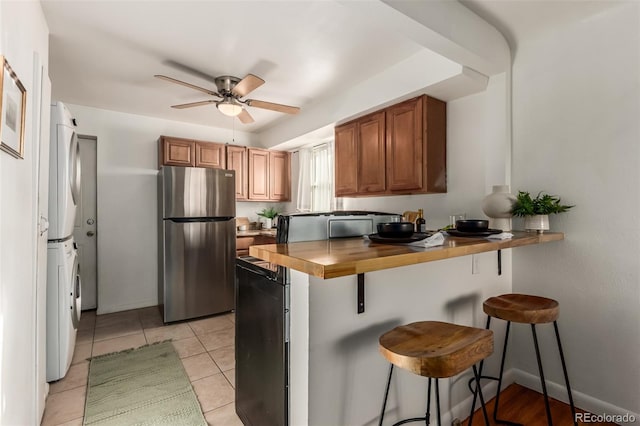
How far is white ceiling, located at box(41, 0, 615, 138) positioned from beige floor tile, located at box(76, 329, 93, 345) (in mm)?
2592

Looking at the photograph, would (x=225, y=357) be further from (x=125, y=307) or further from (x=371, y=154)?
(x=371, y=154)

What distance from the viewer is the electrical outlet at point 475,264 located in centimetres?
198

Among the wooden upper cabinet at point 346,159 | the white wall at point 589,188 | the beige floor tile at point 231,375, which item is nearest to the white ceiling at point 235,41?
the white wall at point 589,188

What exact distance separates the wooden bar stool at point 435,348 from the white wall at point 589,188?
1368 mm

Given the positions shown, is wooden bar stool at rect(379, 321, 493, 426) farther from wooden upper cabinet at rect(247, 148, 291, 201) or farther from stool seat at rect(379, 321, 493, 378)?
wooden upper cabinet at rect(247, 148, 291, 201)

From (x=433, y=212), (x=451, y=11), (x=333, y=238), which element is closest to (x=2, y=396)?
(x=333, y=238)

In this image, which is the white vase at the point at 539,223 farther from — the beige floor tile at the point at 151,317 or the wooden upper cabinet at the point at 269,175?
the beige floor tile at the point at 151,317

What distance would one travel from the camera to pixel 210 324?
11.8 ft

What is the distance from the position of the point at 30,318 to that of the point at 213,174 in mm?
2539

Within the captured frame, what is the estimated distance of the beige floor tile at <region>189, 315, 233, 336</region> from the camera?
339 centimetres

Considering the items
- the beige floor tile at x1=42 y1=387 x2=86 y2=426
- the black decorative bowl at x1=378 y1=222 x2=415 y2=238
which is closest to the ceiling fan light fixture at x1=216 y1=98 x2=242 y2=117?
the black decorative bowl at x1=378 y1=222 x2=415 y2=238

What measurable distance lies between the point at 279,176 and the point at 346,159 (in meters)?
1.70

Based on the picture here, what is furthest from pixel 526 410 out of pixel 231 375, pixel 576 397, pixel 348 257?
pixel 231 375

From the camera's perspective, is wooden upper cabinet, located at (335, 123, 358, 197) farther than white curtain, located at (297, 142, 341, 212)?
No
